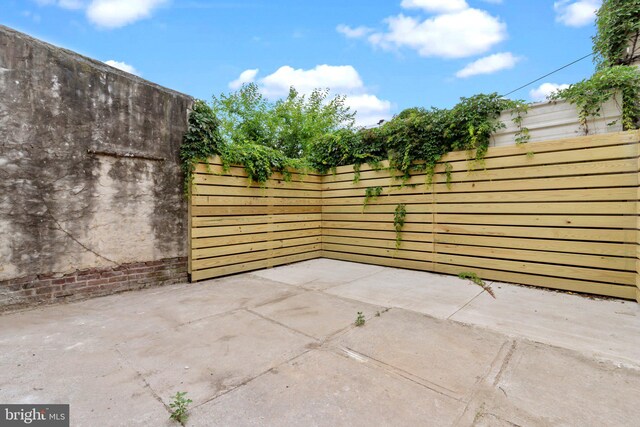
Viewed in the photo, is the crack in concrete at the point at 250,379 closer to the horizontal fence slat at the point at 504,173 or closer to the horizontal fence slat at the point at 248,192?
the horizontal fence slat at the point at 248,192

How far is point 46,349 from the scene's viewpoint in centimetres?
208

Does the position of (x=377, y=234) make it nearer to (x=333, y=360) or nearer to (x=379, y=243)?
(x=379, y=243)

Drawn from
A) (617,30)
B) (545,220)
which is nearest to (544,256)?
(545,220)

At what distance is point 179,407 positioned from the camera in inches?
56.6

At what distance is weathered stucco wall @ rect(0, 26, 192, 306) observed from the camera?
2840mm

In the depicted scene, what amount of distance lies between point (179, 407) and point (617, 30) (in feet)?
21.1

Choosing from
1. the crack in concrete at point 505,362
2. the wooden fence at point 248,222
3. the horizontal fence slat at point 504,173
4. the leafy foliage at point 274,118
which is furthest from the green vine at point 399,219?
the leafy foliage at point 274,118

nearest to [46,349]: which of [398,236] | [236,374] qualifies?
[236,374]

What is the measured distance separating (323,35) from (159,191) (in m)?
5.51

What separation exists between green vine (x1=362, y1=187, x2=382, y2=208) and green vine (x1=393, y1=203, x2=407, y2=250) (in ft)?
1.61

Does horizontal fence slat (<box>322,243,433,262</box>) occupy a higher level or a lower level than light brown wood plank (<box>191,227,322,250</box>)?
lower

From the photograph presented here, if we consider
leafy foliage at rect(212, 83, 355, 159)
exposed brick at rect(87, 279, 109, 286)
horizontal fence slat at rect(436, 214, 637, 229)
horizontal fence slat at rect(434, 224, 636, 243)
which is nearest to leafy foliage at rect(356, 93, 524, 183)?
horizontal fence slat at rect(436, 214, 637, 229)

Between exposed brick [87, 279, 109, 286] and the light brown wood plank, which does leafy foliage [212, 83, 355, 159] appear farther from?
exposed brick [87, 279, 109, 286]

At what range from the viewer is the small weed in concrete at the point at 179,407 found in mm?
1355
